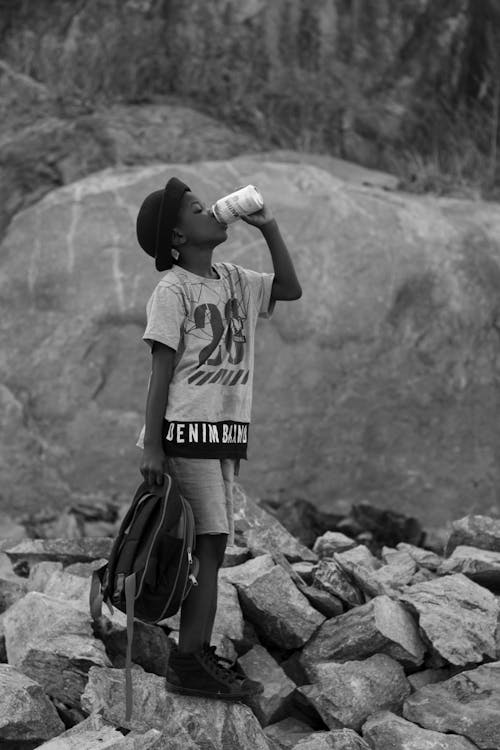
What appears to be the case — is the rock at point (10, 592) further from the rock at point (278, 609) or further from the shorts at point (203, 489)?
the shorts at point (203, 489)

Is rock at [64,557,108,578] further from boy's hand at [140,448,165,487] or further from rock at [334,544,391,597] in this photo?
boy's hand at [140,448,165,487]

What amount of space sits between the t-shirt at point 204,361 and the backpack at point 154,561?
0.19 meters

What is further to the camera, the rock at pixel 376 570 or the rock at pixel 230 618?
the rock at pixel 376 570

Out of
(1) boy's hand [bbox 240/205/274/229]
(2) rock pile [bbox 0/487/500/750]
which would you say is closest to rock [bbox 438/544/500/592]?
(2) rock pile [bbox 0/487/500/750]

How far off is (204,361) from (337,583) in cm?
112

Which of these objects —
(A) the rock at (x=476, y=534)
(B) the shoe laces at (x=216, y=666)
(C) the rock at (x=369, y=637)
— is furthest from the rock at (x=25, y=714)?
(A) the rock at (x=476, y=534)

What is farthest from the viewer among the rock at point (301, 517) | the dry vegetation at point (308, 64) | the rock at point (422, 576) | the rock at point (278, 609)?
the dry vegetation at point (308, 64)

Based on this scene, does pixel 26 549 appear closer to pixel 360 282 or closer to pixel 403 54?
pixel 360 282

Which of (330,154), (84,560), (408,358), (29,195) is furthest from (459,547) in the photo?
(330,154)

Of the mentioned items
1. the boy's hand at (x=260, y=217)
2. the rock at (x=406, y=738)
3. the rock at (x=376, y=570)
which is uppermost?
the boy's hand at (x=260, y=217)

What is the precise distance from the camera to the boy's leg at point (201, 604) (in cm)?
346

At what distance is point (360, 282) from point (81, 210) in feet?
5.94

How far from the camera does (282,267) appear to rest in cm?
374

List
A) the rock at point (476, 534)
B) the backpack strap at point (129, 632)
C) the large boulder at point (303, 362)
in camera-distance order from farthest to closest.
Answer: the large boulder at point (303, 362) < the rock at point (476, 534) < the backpack strap at point (129, 632)
